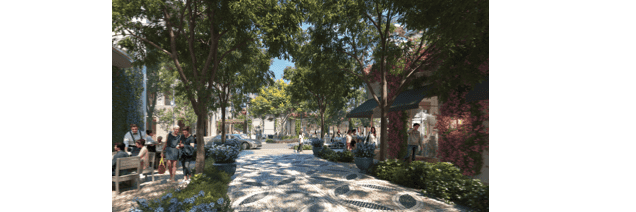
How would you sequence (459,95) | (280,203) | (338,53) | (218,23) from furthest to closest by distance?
(338,53)
(459,95)
(218,23)
(280,203)

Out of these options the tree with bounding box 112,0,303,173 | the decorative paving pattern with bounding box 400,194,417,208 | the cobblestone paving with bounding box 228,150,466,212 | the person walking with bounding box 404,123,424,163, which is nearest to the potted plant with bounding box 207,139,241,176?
the cobblestone paving with bounding box 228,150,466,212

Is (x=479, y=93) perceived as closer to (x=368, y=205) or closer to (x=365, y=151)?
(x=365, y=151)

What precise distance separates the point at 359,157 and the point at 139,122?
6.51 metres

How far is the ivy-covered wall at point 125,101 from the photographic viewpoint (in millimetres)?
2748

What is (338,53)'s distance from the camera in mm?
8547

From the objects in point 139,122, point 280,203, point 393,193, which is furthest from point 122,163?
point 393,193

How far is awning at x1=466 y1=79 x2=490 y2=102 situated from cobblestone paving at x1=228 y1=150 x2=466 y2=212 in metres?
2.81

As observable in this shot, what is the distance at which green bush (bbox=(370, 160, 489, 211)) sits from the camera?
465cm

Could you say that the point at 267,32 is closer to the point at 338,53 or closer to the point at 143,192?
the point at 338,53

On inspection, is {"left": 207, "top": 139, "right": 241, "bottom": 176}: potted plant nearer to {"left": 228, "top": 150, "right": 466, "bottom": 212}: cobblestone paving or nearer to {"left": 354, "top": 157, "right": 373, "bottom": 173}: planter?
{"left": 228, "top": 150, "right": 466, "bottom": 212}: cobblestone paving

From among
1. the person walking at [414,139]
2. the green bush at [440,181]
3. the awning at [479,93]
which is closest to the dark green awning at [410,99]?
the person walking at [414,139]

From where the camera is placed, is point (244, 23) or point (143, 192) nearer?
point (244, 23)

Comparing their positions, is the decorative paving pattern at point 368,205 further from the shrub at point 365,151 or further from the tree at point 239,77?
the tree at point 239,77

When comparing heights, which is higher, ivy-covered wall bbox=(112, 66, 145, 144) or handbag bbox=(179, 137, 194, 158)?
ivy-covered wall bbox=(112, 66, 145, 144)
